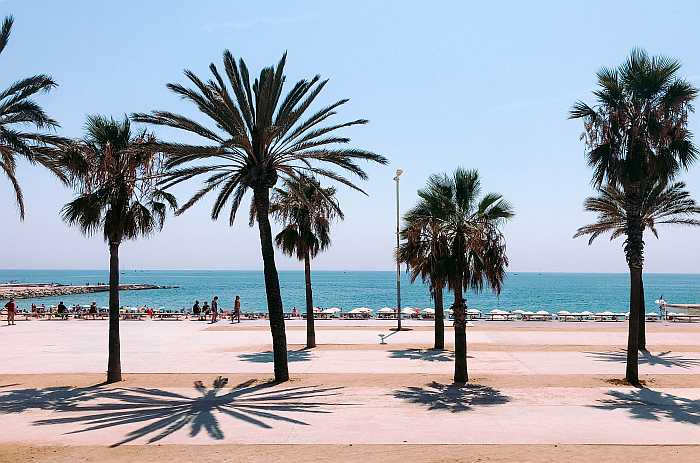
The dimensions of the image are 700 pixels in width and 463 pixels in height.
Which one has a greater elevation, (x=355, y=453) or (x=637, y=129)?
(x=637, y=129)

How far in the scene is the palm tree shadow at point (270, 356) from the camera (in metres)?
23.2

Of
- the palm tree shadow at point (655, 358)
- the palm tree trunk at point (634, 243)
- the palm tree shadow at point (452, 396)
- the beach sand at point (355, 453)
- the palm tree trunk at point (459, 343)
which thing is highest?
the palm tree trunk at point (634, 243)

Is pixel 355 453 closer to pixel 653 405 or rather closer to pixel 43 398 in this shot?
pixel 653 405

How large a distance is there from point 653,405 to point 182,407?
12.2 meters

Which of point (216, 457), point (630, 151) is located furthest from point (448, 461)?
point (630, 151)

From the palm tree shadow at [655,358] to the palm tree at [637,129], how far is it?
4560mm

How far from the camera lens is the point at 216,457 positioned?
10914 millimetres

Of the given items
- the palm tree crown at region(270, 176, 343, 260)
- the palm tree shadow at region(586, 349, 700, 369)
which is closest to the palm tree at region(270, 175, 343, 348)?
the palm tree crown at region(270, 176, 343, 260)

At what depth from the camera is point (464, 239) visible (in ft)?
58.9

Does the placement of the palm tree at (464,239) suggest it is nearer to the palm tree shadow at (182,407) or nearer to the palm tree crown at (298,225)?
the palm tree shadow at (182,407)

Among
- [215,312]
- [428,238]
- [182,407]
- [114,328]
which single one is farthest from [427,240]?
[215,312]

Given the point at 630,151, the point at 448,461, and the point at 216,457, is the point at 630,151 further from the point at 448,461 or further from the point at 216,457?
the point at 216,457

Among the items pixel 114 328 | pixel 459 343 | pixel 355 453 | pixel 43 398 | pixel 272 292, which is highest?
pixel 272 292

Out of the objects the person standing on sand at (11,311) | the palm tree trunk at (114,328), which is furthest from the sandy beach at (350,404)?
the person standing on sand at (11,311)
